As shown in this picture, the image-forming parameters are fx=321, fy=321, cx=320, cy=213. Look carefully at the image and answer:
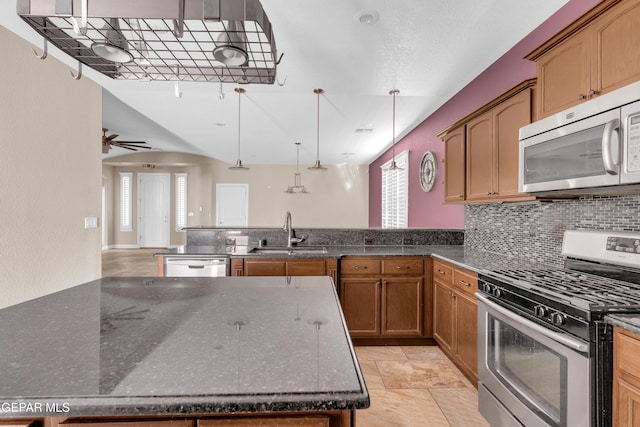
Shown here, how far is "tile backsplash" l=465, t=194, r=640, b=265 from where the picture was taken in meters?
1.79

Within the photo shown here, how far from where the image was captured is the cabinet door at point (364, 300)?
3.00m

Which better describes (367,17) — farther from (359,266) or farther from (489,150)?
(359,266)

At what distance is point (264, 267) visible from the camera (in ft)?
9.82

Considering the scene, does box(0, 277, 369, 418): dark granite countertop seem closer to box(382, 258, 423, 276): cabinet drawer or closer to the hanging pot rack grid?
the hanging pot rack grid

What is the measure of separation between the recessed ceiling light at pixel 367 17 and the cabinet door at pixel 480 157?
44.1 inches

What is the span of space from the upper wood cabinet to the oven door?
1167 mm

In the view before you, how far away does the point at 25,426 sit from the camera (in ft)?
2.10

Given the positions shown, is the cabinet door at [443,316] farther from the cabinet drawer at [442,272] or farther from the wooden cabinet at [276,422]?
the wooden cabinet at [276,422]

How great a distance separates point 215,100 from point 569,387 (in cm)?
416

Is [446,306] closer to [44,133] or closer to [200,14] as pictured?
[200,14]

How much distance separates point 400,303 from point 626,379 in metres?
1.91

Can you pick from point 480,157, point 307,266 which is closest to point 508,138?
point 480,157

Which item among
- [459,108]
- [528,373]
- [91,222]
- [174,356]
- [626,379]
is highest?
[459,108]

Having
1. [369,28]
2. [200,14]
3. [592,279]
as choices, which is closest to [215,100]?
[369,28]
